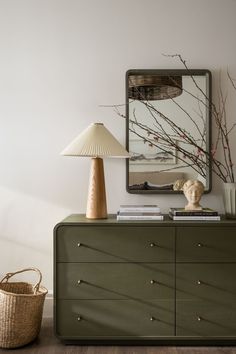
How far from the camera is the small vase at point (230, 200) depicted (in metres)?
2.38

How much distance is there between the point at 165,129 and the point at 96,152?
614mm

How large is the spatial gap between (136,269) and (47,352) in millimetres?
687

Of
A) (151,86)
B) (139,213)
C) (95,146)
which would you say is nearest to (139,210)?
(139,213)

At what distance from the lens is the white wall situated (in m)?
2.65

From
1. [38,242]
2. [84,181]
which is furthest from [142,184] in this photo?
[38,242]

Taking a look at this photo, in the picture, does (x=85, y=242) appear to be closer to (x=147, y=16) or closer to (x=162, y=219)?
(x=162, y=219)

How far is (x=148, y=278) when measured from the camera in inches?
88.6

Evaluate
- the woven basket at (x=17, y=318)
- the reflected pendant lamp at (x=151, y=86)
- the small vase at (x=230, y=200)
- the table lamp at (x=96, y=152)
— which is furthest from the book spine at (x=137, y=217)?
the reflected pendant lamp at (x=151, y=86)

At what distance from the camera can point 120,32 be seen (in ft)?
8.69

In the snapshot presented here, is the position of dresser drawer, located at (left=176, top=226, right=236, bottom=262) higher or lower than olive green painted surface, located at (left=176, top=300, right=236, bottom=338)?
higher

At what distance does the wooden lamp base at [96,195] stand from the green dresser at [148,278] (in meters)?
0.13

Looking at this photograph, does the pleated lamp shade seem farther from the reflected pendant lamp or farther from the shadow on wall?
the shadow on wall

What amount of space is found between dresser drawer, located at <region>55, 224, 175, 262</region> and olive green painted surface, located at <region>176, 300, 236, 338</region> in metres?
0.31

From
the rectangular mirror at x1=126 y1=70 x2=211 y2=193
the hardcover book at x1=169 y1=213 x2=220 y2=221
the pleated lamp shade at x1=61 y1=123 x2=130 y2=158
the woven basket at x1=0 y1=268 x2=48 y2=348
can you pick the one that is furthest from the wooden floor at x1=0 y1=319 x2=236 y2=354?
the pleated lamp shade at x1=61 y1=123 x2=130 y2=158
